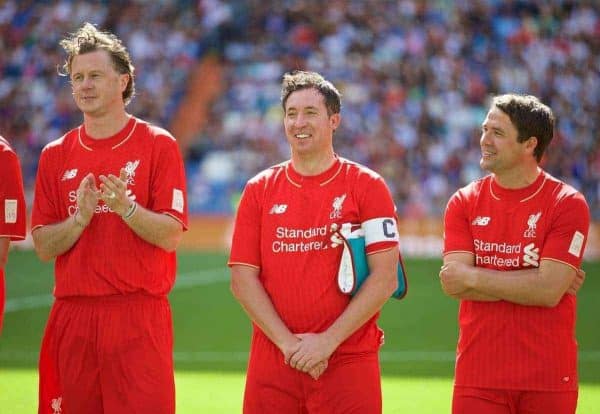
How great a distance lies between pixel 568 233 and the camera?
17.4 feet

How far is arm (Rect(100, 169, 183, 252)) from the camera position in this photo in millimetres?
5086

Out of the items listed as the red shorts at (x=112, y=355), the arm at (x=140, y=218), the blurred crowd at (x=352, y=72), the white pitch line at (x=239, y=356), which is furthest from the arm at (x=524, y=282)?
the blurred crowd at (x=352, y=72)

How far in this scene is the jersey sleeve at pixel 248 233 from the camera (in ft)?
16.8

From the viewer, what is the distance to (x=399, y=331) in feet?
43.1

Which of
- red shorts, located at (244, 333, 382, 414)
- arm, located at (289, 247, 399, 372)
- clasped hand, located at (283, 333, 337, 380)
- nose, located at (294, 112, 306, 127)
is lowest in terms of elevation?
red shorts, located at (244, 333, 382, 414)

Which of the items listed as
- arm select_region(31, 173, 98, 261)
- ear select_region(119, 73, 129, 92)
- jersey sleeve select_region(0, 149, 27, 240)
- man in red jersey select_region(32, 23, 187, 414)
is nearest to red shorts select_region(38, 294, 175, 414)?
man in red jersey select_region(32, 23, 187, 414)

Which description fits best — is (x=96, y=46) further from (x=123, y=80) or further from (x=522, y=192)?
(x=522, y=192)

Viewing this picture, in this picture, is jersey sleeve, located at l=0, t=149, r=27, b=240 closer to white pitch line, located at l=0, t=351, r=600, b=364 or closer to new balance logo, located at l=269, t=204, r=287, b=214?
new balance logo, located at l=269, t=204, r=287, b=214

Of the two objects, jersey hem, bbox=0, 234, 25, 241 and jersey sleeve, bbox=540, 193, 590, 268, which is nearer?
jersey sleeve, bbox=540, 193, 590, 268

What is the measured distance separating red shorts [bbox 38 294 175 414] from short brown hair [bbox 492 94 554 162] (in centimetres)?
202

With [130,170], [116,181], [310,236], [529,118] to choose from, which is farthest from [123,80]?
[529,118]

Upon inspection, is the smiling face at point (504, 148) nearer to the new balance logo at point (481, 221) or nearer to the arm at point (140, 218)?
the new balance logo at point (481, 221)

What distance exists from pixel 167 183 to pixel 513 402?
201 cm

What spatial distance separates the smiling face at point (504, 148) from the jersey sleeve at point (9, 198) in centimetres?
240
